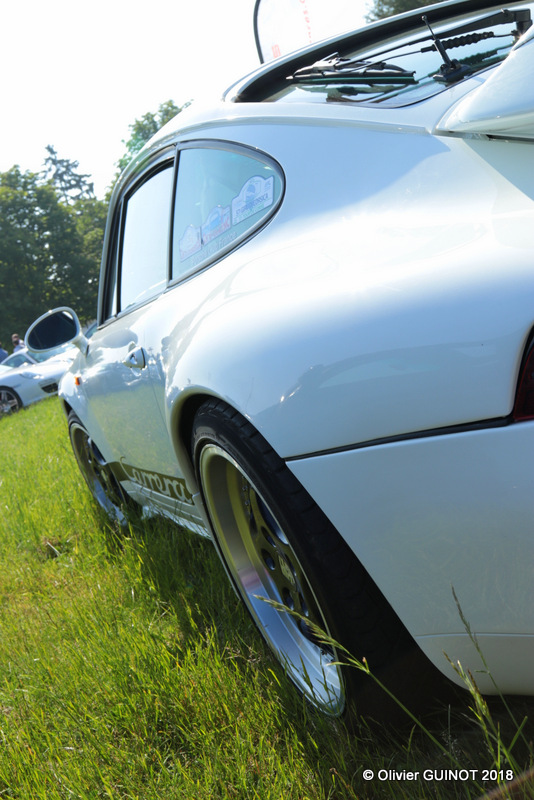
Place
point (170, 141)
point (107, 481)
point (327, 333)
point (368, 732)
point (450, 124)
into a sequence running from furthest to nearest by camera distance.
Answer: point (107, 481) → point (170, 141) → point (368, 732) → point (450, 124) → point (327, 333)

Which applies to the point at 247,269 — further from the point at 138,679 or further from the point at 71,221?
the point at 71,221

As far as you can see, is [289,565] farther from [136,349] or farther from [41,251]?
[41,251]

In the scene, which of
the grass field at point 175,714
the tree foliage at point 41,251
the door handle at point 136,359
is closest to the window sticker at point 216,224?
the door handle at point 136,359

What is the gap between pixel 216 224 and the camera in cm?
226

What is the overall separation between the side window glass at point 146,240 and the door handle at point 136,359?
285mm

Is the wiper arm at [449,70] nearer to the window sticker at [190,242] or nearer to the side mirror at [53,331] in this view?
the window sticker at [190,242]

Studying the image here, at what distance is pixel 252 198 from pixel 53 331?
7.40 feet

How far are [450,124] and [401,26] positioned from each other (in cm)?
151

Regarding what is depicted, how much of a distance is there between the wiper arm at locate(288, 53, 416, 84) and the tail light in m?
1.21

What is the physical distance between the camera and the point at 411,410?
49.0 inches

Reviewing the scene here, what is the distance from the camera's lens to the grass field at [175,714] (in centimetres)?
156

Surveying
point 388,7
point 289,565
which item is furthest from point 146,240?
point 388,7

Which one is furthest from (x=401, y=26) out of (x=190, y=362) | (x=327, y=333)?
(x=327, y=333)

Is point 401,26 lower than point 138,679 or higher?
higher
